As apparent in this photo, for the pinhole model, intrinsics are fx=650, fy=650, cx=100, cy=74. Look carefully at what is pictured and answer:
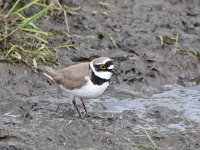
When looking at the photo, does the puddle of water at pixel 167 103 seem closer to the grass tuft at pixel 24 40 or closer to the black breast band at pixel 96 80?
the black breast band at pixel 96 80

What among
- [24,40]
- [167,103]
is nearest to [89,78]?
[167,103]

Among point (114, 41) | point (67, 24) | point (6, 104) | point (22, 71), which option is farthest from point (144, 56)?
point (6, 104)

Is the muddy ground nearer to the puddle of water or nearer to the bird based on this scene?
the puddle of water

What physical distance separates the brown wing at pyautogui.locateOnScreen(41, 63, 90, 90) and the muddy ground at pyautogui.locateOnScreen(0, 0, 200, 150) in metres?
0.45

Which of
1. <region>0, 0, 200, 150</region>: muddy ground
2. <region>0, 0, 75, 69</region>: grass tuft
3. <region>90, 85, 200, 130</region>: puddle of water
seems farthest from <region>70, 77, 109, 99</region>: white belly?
<region>0, 0, 75, 69</region>: grass tuft

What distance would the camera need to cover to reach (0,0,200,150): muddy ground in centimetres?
820

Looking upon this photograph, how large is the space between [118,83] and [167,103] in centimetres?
93

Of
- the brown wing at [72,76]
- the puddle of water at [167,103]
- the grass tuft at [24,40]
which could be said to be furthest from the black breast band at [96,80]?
the grass tuft at [24,40]

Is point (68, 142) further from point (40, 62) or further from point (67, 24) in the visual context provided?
point (67, 24)

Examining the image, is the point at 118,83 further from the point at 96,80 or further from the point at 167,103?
the point at 96,80

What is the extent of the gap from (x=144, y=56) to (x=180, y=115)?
193 centimetres

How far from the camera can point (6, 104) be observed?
9.06 metres

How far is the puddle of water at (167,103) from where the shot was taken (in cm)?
938

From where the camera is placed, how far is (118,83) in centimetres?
1027
